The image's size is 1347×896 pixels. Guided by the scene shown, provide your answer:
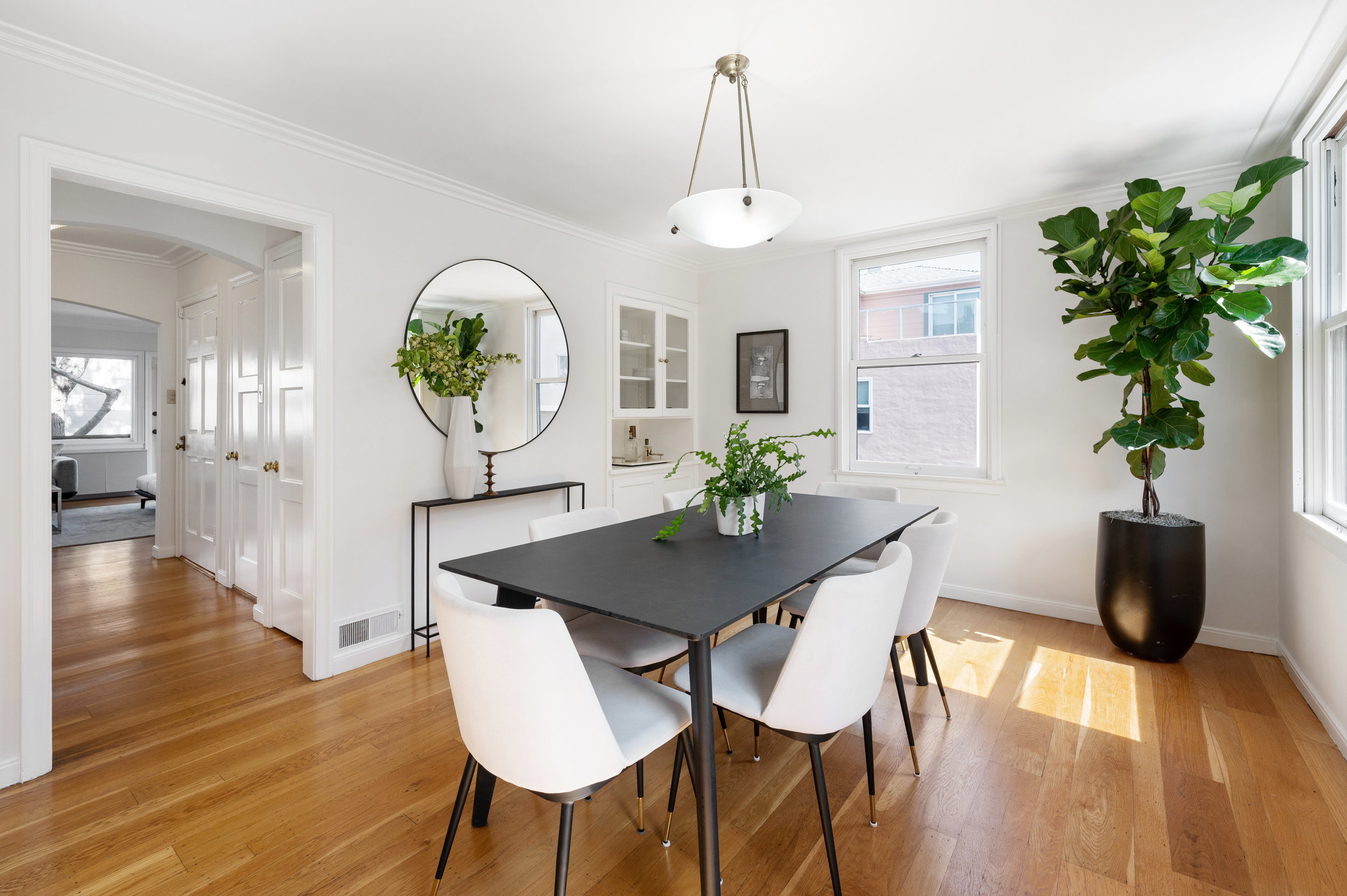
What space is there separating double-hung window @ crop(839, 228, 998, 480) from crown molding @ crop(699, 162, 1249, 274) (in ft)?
0.27

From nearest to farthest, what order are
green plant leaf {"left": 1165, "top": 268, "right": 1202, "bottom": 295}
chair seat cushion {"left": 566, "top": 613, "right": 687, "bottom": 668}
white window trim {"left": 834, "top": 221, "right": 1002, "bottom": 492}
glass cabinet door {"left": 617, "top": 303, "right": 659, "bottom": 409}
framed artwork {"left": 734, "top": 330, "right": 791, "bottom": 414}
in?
chair seat cushion {"left": 566, "top": 613, "right": 687, "bottom": 668}, green plant leaf {"left": 1165, "top": 268, "right": 1202, "bottom": 295}, white window trim {"left": 834, "top": 221, "right": 1002, "bottom": 492}, glass cabinet door {"left": 617, "top": 303, "right": 659, "bottom": 409}, framed artwork {"left": 734, "top": 330, "right": 791, "bottom": 414}

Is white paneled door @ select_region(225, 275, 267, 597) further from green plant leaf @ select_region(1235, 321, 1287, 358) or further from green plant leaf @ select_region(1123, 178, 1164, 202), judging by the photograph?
green plant leaf @ select_region(1235, 321, 1287, 358)

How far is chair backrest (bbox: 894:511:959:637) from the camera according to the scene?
2154 mm

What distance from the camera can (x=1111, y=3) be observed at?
1.89m

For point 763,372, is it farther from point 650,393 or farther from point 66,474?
point 66,474

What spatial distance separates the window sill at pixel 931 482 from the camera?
383 centimetres

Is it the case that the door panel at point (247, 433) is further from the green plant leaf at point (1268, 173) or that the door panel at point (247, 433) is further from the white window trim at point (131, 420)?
the white window trim at point (131, 420)

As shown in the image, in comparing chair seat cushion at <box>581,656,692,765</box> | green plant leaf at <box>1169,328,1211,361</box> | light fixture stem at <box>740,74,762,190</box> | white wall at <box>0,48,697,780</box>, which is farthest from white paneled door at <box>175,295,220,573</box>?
green plant leaf at <box>1169,328,1211,361</box>

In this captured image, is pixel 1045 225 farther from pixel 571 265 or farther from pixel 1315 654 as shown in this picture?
pixel 571 265

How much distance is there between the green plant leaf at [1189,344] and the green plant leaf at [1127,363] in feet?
0.58

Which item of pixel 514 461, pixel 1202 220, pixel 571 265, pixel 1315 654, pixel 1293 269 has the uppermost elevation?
pixel 571 265

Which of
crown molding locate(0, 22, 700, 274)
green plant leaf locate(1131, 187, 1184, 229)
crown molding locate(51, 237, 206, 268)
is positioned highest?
crown molding locate(51, 237, 206, 268)

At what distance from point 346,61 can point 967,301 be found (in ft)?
11.5

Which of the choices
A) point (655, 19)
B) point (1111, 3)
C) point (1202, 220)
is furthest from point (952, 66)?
point (1202, 220)
